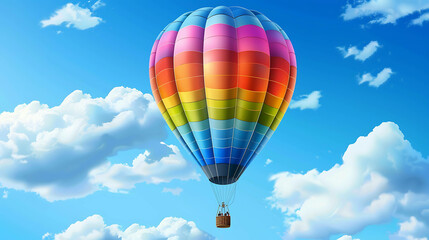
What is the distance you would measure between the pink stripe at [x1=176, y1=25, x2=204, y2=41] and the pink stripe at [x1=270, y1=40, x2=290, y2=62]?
415cm

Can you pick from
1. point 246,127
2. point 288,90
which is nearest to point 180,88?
point 246,127

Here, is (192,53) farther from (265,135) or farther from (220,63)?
(265,135)

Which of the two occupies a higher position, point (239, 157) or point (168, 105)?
point (168, 105)

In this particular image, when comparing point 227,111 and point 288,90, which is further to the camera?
point 288,90

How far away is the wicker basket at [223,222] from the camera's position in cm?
3400

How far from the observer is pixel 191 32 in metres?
34.8

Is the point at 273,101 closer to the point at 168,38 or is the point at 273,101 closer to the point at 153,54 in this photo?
the point at 168,38

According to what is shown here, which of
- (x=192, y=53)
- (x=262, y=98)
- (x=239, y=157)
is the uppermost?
(x=192, y=53)

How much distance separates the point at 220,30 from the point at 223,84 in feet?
10.4

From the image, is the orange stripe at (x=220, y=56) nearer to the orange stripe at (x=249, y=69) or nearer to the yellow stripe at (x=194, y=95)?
the orange stripe at (x=249, y=69)

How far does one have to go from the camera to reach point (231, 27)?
114 feet

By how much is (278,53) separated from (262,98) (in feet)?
9.53

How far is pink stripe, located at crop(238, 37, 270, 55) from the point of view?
3422cm

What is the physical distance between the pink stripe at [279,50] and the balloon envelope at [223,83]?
0.19ft
